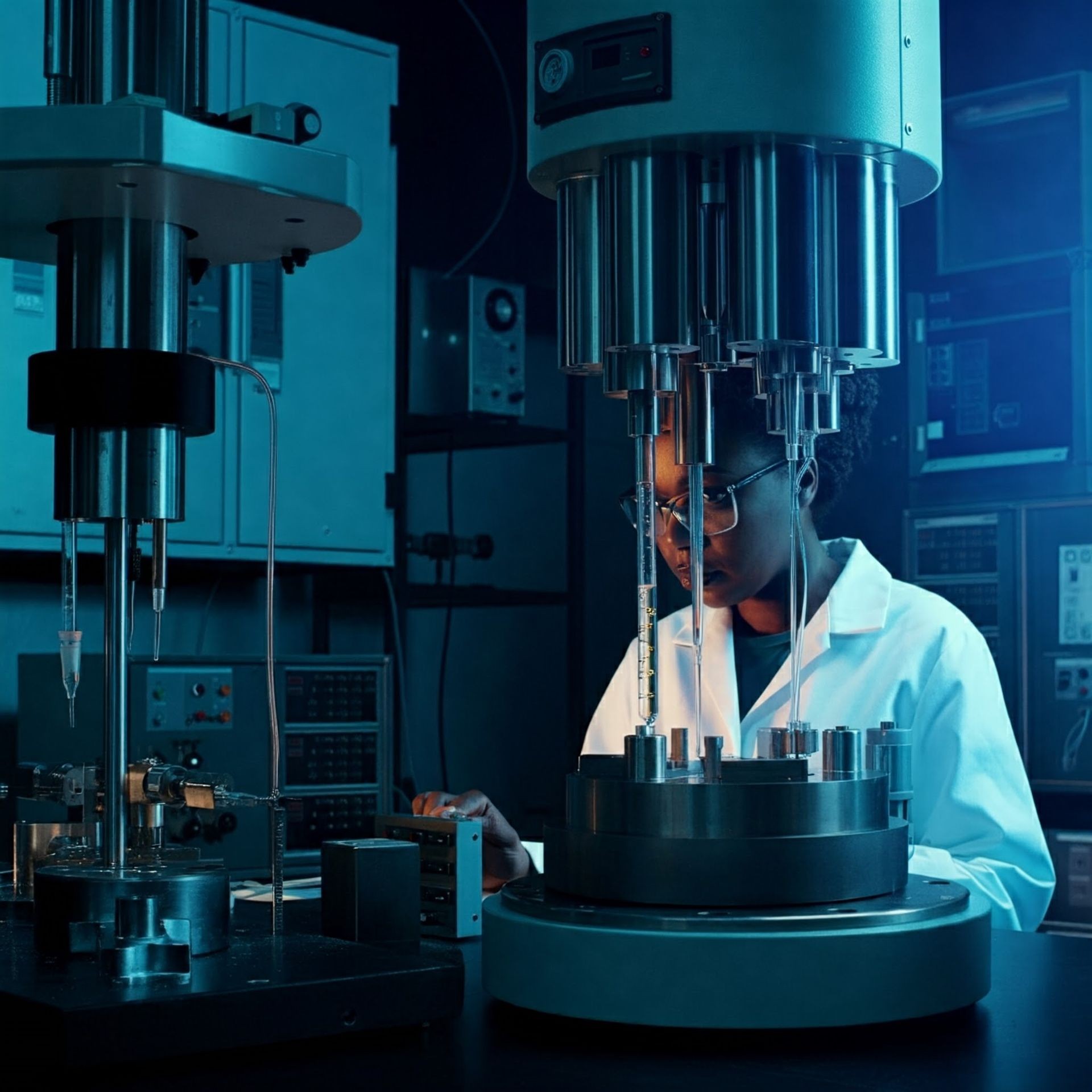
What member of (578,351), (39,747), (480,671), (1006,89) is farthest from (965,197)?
(578,351)

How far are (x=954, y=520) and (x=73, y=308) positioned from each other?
2.73 m

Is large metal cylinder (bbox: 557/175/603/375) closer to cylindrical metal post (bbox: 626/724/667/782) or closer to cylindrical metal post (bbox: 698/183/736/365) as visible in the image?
cylindrical metal post (bbox: 698/183/736/365)

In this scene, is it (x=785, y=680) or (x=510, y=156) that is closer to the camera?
(x=785, y=680)

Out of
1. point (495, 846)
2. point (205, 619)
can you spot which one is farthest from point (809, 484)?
point (205, 619)

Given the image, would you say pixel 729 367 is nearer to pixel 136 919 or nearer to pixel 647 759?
pixel 647 759

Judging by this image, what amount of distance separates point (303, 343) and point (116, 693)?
2.29 meters

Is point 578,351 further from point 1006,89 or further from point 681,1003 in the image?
point 1006,89

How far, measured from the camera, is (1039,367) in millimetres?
3299

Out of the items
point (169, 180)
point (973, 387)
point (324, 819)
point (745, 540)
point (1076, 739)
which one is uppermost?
point (973, 387)

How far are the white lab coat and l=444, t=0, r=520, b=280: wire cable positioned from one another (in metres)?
1.70

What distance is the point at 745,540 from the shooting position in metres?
1.94

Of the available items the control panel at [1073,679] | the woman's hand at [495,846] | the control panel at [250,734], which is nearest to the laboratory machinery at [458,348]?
the control panel at [250,734]

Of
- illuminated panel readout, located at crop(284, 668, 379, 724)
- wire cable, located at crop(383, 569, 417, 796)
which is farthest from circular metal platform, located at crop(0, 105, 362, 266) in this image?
wire cable, located at crop(383, 569, 417, 796)

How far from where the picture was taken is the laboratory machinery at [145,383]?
2.56 feet
